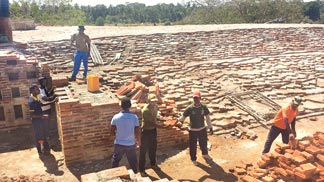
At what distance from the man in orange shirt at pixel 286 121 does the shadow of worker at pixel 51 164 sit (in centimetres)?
380

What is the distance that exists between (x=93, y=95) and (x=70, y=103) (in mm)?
925

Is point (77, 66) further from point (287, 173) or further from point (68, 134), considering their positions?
point (287, 173)

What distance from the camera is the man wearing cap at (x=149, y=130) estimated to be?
554 centimetres

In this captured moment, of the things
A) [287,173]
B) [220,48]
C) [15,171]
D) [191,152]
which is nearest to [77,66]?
[15,171]

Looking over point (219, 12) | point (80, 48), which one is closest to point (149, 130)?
point (80, 48)

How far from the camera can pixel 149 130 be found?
5656mm

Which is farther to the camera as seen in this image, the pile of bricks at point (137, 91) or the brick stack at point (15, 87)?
the brick stack at point (15, 87)

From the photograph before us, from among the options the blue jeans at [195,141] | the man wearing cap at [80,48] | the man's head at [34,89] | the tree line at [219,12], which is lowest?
the blue jeans at [195,141]

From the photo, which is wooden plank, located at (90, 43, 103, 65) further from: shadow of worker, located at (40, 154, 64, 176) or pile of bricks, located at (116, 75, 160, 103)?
shadow of worker, located at (40, 154, 64, 176)

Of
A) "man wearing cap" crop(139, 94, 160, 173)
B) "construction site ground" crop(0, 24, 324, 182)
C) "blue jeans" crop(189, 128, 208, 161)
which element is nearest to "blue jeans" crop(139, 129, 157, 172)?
"man wearing cap" crop(139, 94, 160, 173)

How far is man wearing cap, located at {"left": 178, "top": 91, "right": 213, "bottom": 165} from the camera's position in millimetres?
5801

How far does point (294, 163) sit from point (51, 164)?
4287mm

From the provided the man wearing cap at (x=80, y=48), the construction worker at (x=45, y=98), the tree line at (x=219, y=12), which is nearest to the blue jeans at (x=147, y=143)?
the construction worker at (x=45, y=98)

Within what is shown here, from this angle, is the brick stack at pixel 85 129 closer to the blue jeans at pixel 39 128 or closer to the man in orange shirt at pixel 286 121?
the blue jeans at pixel 39 128
